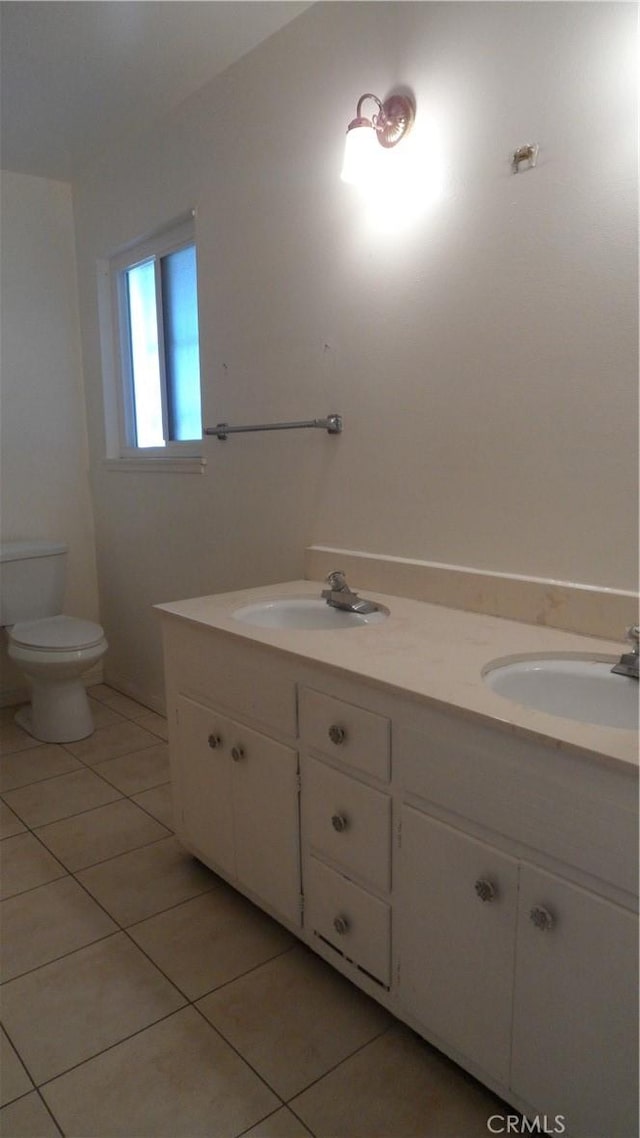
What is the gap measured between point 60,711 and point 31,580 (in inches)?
22.3

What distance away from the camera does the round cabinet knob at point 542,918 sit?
970 mm

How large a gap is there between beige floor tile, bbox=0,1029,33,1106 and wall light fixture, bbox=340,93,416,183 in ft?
6.50

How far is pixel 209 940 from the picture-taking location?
5.22 feet

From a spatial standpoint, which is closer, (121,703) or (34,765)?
(34,765)

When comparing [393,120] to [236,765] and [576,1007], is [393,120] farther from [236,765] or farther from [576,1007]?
[576,1007]

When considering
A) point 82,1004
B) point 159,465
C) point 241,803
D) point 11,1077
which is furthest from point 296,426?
point 11,1077

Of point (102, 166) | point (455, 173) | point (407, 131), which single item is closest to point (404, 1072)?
point (455, 173)

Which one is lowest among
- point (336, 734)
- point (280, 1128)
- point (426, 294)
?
point (280, 1128)

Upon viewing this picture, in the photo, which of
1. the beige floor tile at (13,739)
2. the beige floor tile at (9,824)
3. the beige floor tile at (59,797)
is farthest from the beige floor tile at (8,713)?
the beige floor tile at (9,824)

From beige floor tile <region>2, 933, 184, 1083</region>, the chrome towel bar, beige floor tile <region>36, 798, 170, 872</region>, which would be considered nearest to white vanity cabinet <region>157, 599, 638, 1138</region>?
beige floor tile <region>2, 933, 184, 1083</region>

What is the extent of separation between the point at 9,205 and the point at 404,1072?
329 centimetres

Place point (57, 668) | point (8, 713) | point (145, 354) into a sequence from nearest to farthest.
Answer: point (57, 668)
point (145, 354)
point (8, 713)

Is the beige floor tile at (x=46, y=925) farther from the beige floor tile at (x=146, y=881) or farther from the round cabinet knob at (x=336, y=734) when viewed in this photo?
the round cabinet knob at (x=336, y=734)

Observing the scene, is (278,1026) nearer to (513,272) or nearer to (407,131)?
(513,272)
